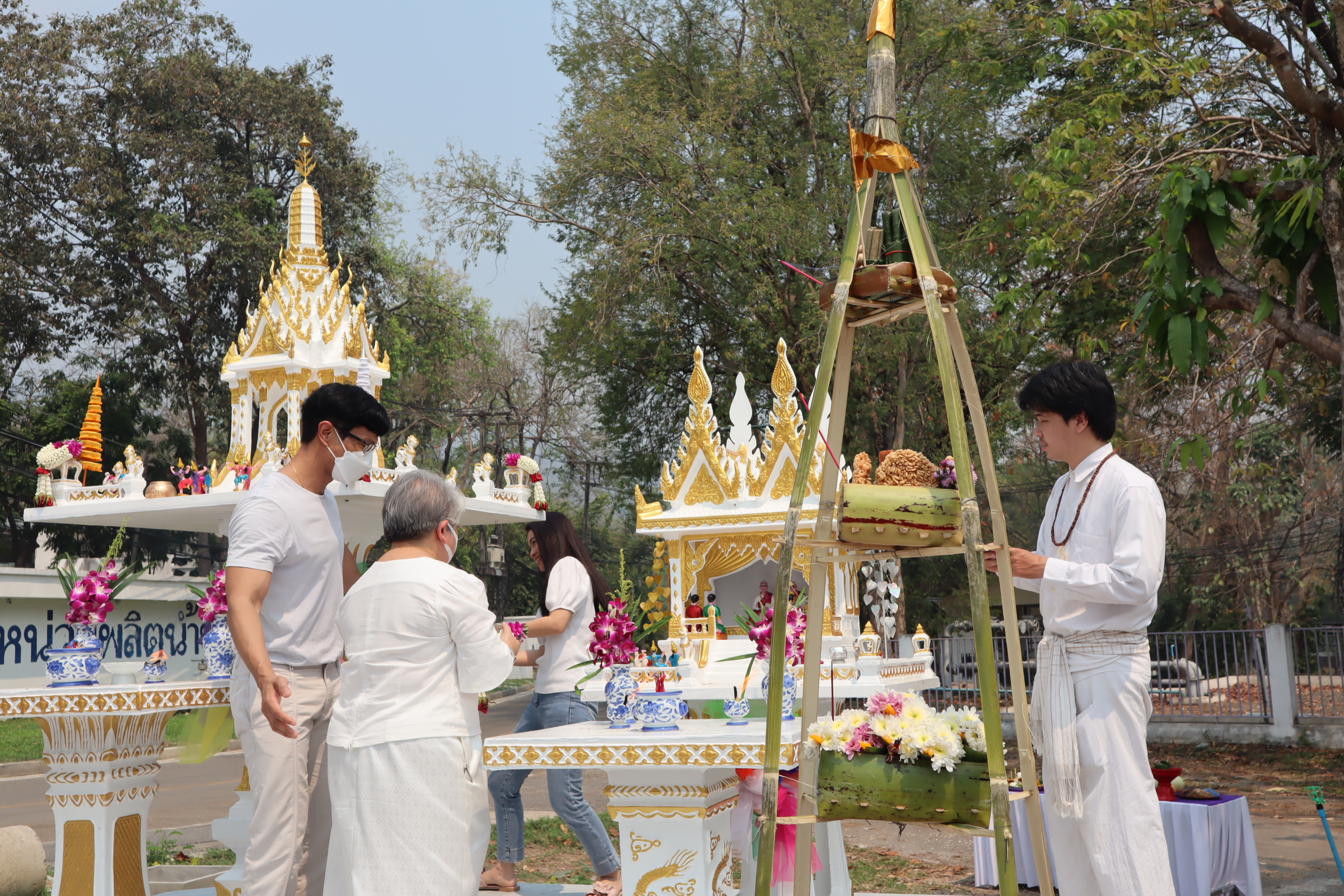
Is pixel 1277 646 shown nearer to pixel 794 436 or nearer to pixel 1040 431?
pixel 794 436

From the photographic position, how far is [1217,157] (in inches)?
299

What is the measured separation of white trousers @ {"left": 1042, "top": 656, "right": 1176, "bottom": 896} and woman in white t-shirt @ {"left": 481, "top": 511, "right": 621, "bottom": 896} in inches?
91.9

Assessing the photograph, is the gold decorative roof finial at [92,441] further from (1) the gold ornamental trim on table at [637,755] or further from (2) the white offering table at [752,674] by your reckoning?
(1) the gold ornamental trim on table at [637,755]

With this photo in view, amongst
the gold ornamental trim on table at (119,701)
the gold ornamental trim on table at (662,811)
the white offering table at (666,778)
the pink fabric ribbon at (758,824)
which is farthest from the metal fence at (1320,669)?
the gold ornamental trim on table at (119,701)

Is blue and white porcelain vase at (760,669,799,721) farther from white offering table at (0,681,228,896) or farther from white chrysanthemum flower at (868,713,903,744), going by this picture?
white offering table at (0,681,228,896)

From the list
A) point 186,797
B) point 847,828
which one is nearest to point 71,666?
point 847,828

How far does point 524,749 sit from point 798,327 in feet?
45.3

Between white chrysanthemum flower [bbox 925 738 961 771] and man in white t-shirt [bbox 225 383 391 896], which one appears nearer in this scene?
white chrysanthemum flower [bbox 925 738 961 771]

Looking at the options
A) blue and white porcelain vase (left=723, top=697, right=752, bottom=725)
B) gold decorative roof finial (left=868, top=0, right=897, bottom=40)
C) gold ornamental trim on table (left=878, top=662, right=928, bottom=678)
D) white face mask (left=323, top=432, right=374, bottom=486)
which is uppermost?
gold decorative roof finial (left=868, top=0, right=897, bottom=40)

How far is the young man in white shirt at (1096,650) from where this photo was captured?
2.82 meters

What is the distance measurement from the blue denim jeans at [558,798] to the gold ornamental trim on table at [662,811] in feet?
1.58

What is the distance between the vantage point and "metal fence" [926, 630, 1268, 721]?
1313 cm

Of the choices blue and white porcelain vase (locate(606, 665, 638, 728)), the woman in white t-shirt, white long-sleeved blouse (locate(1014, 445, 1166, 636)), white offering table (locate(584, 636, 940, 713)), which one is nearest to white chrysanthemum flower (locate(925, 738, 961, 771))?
white long-sleeved blouse (locate(1014, 445, 1166, 636))

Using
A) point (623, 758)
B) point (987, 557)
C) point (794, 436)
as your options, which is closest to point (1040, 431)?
point (987, 557)
